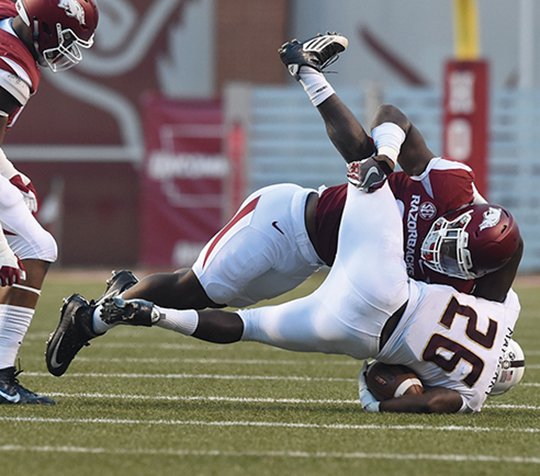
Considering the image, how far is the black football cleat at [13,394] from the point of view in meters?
4.71

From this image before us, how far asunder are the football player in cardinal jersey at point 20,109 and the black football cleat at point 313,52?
717mm

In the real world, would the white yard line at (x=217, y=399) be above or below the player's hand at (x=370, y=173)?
below

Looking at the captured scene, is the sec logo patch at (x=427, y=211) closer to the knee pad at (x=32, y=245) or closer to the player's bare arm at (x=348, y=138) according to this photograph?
the player's bare arm at (x=348, y=138)

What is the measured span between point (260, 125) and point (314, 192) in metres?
10.2

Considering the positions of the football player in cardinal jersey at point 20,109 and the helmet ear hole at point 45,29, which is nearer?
the football player in cardinal jersey at point 20,109

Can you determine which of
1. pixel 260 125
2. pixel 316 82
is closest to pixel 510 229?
pixel 316 82

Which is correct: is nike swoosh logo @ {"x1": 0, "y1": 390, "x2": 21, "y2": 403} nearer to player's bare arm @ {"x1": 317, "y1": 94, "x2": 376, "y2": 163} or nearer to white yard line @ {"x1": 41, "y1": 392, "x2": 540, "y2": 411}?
white yard line @ {"x1": 41, "y1": 392, "x2": 540, "y2": 411}

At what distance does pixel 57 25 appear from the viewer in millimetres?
4812

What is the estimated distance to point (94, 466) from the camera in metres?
3.56

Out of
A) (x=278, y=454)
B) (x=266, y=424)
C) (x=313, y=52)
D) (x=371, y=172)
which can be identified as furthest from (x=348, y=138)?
(x=278, y=454)

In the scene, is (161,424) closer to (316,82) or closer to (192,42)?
(316,82)

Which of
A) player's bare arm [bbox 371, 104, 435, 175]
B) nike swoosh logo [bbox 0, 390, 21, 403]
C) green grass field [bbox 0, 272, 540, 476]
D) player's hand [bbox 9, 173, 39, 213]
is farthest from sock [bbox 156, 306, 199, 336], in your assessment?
player's bare arm [bbox 371, 104, 435, 175]

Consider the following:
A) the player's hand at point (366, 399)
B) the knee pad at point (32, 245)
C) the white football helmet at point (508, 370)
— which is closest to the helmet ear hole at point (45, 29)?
the knee pad at point (32, 245)

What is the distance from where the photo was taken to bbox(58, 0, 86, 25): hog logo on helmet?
482 centimetres
